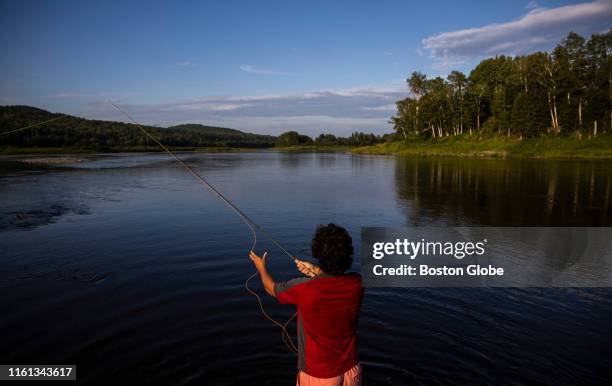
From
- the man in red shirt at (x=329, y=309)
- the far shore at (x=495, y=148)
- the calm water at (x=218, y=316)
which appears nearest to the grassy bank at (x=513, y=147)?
the far shore at (x=495, y=148)

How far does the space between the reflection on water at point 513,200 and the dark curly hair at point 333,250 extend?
1347 centimetres

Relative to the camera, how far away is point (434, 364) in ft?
20.1

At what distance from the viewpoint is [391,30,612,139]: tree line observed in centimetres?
6006

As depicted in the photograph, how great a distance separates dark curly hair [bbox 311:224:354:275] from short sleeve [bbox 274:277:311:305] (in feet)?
0.71

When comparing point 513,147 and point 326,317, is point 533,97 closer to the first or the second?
point 513,147

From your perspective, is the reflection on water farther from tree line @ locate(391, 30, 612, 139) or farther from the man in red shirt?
tree line @ locate(391, 30, 612, 139)

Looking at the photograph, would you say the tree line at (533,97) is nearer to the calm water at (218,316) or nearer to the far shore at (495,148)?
the far shore at (495,148)

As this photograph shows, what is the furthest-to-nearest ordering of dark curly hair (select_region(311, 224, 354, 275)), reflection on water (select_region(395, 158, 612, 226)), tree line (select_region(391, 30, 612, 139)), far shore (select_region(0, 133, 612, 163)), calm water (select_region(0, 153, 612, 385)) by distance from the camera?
1. tree line (select_region(391, 30, 612, 139))
2. far shore (select_region(0, 133, 612, 163))
3. reflection on water (select_region(395, 158, 612, 226))
4. calm water (select_region(0, 153, 612, 385))
5. dark curly hair (select_region(311, 224, 354, 275))

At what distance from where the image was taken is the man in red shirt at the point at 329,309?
3385mm

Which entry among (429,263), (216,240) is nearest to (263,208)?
(216,240)

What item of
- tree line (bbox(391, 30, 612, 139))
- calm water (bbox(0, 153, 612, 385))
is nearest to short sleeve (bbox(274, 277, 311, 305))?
calm water (bbox(0, 153, 612, 385))

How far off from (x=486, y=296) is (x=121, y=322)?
7.21 metres

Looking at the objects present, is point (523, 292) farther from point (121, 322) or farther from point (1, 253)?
point (1, 253)

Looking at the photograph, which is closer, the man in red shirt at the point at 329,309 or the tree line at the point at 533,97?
the man in red shirt at the point at 329,309
